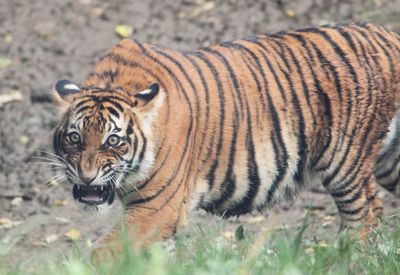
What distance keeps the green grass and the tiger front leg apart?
260mm

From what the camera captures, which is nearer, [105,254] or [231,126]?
[105,254]

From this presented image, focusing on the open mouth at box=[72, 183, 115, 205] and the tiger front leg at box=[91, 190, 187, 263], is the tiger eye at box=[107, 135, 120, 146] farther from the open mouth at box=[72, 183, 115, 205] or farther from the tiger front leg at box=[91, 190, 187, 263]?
the tiger front leg at box=[91, 190, 187, 263]

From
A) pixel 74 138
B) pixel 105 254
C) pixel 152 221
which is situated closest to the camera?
pixel 105 254

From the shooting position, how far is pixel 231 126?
19.3 ft

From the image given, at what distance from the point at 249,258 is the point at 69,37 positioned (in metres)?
5.91

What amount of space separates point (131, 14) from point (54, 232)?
280 centimetres

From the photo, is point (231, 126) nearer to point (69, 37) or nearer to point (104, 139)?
point (104, 139)

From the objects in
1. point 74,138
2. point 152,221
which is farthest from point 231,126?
point 74,138

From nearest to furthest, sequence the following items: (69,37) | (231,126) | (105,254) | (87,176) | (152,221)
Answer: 1. (105,254)
2. (87,176)
3. (152,221)
4. (231,126)
5. (69,37)

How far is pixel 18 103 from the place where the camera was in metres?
8.99

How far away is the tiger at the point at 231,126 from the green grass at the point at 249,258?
0.44m

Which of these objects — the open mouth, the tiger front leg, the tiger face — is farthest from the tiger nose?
the tiger front leg

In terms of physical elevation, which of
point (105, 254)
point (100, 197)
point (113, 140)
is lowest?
point (105, 254)

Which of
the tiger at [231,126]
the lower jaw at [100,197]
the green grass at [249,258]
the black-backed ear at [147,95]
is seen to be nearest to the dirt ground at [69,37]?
the tiger at [231,126]
